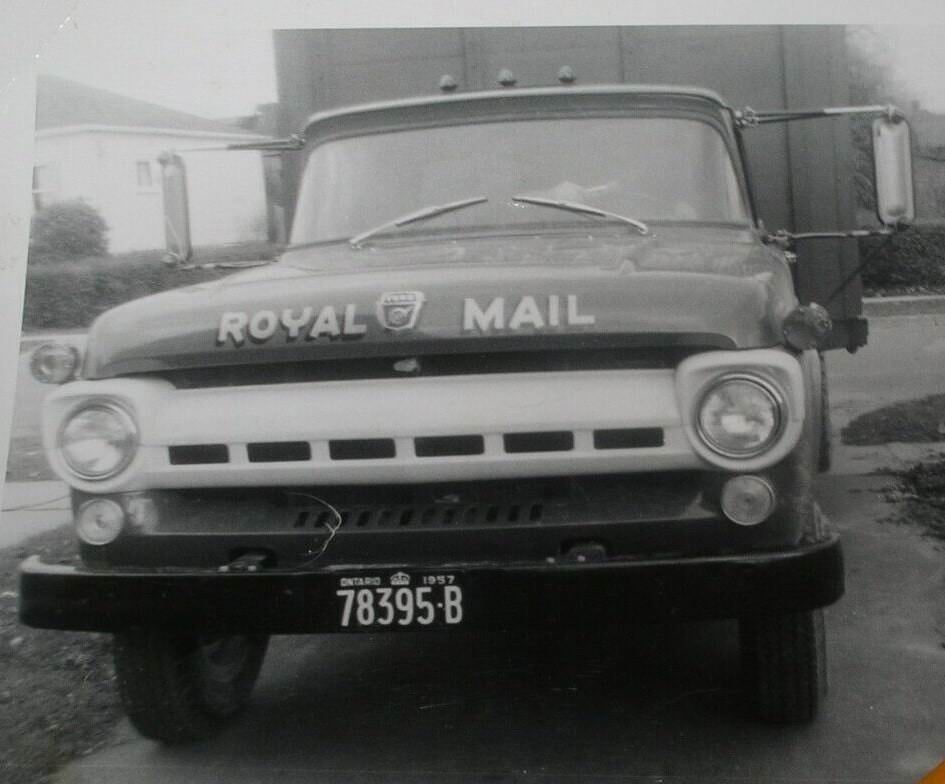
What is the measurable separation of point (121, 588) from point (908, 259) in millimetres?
1877

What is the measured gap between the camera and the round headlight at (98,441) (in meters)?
1.85

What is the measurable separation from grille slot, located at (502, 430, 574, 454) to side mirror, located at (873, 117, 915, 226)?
3.77 feet

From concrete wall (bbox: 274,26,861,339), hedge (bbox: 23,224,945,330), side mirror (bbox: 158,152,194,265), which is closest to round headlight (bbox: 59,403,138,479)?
hedge (bbox: 23,224,945,330)

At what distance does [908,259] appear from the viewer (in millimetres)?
2426

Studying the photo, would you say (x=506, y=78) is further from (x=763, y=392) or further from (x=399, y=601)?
(x=399, y=601)

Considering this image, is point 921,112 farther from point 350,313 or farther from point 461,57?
point 350,313

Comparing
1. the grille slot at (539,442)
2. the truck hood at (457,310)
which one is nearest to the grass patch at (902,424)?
the truck hood at (457,310)

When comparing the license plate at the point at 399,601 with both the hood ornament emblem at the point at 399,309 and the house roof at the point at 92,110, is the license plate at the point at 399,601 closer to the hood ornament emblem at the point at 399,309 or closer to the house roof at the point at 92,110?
the hood ornament emblem at the point at 399,309

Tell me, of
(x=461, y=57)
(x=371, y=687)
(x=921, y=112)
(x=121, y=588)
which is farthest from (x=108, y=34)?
(x=921, y=112)

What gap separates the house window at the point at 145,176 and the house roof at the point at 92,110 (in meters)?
0.09

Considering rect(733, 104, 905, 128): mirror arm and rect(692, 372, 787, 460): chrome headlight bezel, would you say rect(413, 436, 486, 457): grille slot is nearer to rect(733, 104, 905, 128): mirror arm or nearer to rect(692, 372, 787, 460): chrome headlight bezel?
rect(692, 372, 787, 460): chrome headlight bezel

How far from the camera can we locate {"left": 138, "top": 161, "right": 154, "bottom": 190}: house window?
7.91 feet

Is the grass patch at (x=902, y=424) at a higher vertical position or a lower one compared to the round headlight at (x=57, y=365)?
lower

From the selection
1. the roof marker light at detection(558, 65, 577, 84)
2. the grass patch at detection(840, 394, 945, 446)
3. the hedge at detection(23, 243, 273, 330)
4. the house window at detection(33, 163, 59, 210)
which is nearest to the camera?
the grass patch at detection(840, 394, 945, 446)
